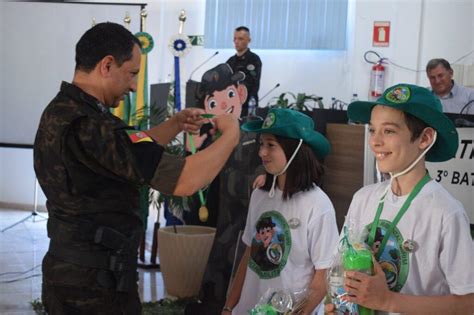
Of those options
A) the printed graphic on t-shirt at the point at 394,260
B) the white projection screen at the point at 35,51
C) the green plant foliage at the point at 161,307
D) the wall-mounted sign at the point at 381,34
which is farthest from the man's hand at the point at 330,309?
the white projection screen at the point at 35,51

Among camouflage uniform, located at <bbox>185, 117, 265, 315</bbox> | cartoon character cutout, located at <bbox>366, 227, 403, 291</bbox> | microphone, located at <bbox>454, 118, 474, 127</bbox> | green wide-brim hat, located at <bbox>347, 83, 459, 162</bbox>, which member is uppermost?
green wide-brim hat, located at <bbox>347, 83, 459, 162</bbox>

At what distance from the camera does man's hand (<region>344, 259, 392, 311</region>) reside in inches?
65.3

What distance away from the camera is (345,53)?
797cm

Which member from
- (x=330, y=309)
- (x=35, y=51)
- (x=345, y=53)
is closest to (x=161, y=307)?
(x=330, y=309)

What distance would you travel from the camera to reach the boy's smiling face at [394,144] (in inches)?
71.5

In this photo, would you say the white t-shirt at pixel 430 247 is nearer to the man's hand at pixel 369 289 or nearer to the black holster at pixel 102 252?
the man's hand at pixel 369 289

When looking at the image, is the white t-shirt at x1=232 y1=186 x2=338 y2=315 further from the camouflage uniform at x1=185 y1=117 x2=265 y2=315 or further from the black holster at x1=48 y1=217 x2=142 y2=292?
the camouflage uniform at x1=185 y1=117 x2=265 y2=315

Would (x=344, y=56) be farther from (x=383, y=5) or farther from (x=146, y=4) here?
(x=146, y=4)

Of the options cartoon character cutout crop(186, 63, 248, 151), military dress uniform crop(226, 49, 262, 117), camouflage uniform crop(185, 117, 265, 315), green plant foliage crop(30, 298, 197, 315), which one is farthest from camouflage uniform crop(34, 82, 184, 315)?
military dress uniform crop(226, 49, 262, 117)

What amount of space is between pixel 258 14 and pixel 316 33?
0.78m

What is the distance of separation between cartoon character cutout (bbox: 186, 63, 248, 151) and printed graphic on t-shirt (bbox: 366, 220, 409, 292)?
3373 millimetres

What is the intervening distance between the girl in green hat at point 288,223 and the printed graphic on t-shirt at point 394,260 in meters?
0.50

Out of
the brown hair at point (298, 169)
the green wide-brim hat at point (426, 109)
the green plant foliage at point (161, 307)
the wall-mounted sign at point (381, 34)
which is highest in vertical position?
the wall-mounted sign at point (381, 34)

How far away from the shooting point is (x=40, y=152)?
1938 millimetres
